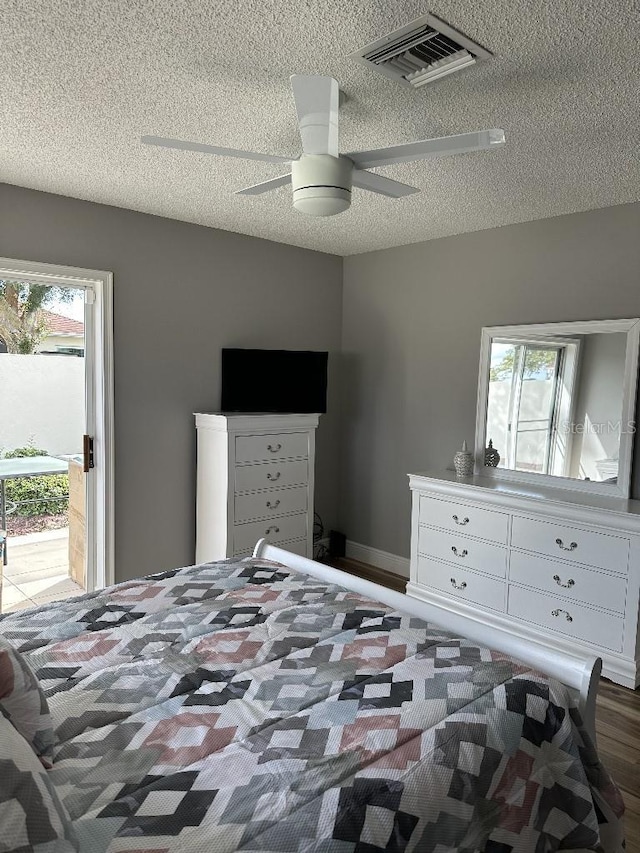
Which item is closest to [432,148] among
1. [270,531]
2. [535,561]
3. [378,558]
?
[535,561]

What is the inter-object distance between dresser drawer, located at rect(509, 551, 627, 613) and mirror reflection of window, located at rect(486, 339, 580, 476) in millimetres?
629

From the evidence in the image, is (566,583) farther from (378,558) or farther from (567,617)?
(378,558)

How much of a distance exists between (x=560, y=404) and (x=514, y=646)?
6.94ft

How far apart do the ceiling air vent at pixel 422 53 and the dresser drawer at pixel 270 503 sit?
2643mm

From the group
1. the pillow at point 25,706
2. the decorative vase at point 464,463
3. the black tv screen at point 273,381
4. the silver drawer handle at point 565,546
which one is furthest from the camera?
the black tv screen at point 273,381

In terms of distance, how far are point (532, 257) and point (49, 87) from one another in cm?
285

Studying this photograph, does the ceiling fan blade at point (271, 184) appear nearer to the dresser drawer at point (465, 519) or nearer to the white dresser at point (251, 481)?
the white dresser at point (251, 481)

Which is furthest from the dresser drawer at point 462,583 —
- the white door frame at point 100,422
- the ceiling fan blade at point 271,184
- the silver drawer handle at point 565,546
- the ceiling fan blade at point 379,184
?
the ceiling fan blade at point 271,184

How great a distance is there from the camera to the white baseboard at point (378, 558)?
15.1 ft

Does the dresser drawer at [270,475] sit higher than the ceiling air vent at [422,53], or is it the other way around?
the ceiling air vent at [422,53]

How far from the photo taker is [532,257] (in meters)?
3.76

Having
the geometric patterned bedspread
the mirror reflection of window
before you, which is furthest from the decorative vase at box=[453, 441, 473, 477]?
the geometric patterned bedspread

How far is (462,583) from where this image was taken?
3736mm

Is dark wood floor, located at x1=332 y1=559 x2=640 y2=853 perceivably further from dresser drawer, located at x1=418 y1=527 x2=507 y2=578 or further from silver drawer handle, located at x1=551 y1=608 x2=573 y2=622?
dresser drawer, located at x1=418 y1=527 x2=507 y2=578
